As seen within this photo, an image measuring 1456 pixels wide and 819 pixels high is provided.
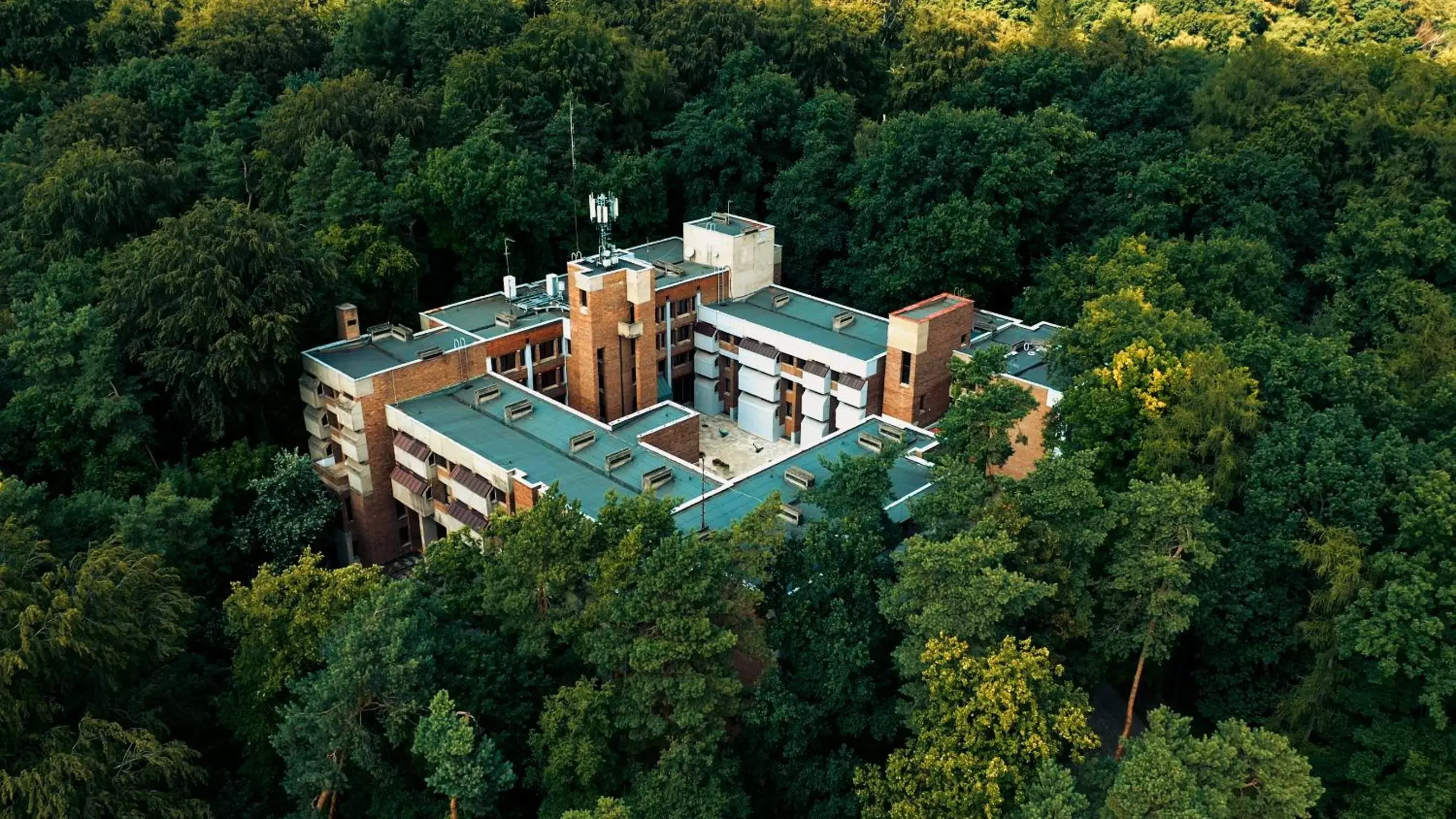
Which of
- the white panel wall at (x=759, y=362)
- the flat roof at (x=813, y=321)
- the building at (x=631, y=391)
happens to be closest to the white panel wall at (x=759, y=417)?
the building at (x=631, y=391)

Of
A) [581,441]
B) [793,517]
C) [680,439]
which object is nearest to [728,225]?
[680,439]

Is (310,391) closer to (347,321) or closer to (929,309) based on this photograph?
(347,321)

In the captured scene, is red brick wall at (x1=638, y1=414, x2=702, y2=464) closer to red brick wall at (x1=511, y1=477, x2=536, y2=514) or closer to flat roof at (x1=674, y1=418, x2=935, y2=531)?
flat roof at (x1=674, y1=418, x2=935, y2=531)

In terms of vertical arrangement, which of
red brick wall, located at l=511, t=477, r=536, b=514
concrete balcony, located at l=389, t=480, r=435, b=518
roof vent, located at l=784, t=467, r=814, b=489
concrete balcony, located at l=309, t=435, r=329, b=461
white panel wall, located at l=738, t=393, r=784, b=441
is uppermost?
roof vent, located at l=784, t=467, r=814, b=489

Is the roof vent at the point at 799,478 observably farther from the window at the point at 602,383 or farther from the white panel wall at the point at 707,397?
the white panel wall at the point at 707,397

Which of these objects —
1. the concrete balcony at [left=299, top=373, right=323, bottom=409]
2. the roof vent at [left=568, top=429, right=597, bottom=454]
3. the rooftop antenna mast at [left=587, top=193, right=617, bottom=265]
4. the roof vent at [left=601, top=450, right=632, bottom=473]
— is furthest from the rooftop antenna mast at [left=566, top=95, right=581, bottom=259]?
the roof vent at [left=601, top=450, right=632, bottom=473]

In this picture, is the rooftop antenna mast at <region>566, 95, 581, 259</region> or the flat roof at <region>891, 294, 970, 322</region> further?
the rooftop antenna mast at <region>566, 95, 581, 259</region>
